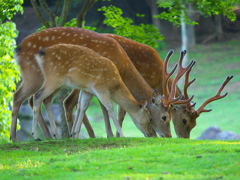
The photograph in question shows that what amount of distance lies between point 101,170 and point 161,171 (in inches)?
25.9

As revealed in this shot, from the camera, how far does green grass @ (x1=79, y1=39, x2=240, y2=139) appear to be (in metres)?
18.5

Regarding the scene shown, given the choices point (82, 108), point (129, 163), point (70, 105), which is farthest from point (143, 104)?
point (129, 163)

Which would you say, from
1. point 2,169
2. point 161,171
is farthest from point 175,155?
point 2,169

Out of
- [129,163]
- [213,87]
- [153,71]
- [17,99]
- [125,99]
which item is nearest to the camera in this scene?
[129,163]

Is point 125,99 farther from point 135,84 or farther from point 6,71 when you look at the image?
point 6,71

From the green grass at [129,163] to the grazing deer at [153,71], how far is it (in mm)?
2848

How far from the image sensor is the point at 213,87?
22125mm

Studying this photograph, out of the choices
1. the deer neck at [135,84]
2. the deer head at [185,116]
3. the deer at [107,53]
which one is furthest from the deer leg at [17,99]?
the deer head at [185,116]

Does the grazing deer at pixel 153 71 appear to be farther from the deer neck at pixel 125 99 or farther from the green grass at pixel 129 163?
the green grass at pixel 129 163

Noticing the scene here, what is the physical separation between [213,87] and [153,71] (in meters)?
15.0

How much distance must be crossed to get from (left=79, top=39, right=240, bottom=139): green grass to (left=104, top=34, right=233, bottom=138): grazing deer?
898 cm

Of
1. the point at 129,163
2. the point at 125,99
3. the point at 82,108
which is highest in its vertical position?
the point at 125,99

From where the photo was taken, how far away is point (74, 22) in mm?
9727

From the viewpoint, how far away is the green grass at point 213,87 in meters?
18.5
